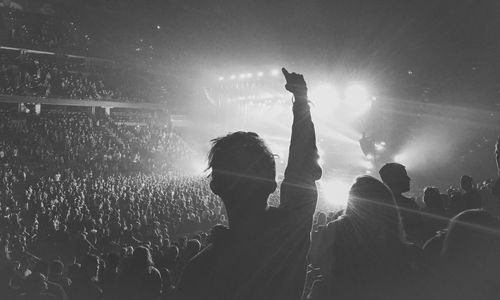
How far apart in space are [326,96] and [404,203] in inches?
1038

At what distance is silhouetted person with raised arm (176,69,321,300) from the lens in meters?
1.65

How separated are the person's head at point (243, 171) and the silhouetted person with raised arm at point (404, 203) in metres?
2.30

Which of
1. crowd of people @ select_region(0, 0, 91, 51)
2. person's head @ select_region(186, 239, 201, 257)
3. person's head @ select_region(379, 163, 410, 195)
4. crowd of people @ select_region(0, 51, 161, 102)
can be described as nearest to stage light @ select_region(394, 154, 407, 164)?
person's head @ select_region(186, 239, 201, 257)

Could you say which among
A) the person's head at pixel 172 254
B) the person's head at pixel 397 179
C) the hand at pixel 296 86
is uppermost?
the hand at pixel 296 86

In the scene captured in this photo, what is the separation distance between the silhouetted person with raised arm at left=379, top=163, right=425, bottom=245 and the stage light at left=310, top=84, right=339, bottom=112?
2530 cm

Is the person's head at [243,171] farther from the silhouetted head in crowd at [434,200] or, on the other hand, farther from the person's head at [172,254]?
the person's head at [172,254]

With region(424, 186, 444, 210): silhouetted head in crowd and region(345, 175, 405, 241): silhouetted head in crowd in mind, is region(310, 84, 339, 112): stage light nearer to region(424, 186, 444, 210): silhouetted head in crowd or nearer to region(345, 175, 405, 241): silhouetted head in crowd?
region(424, 186, 444, 210): silhouetted head in crowd

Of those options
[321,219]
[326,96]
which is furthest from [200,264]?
[326,96]

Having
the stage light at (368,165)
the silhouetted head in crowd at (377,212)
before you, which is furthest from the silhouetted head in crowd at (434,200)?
the stage light at (368,165)

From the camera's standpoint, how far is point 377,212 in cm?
231

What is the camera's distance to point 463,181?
524 cm

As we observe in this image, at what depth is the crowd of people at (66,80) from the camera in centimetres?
3234

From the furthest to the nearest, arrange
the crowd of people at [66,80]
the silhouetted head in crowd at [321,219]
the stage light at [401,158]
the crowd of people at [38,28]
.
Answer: the crowd of people at [38,28], the crowd of people at [66,80], the stage light at [401,158], the silhouetted head in crowd at [321,219]

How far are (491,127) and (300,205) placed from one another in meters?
23.1
